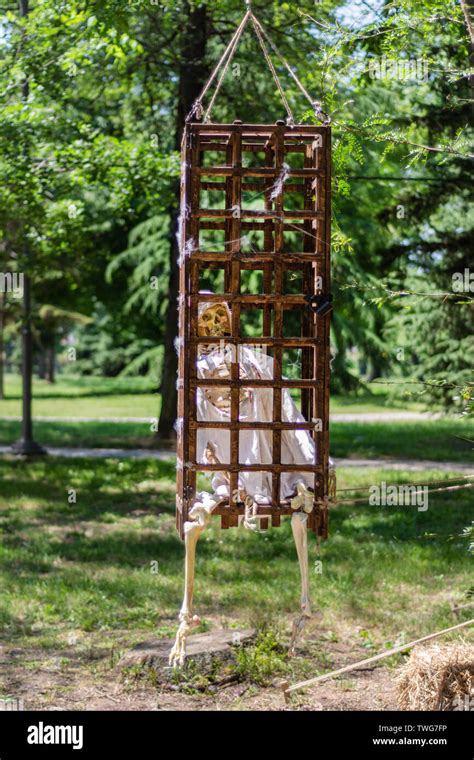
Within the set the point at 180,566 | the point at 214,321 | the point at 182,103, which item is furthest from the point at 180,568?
the point at 182,103

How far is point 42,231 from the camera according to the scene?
41.8 feet

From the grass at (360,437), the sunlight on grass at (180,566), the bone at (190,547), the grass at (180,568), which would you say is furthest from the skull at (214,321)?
the grass at (360,437)

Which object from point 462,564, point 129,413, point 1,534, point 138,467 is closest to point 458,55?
point 462,564

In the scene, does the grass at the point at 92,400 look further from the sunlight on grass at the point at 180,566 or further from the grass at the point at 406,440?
the sunlight on grass at the point at 180,566

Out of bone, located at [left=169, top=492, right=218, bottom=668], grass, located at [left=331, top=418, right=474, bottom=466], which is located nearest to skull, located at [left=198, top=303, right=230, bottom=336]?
bone, located at [left=169, top=492, right=218, bottom=668]

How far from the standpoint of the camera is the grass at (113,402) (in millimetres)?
25516

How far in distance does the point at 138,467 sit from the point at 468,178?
20.0ft

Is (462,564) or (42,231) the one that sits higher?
(42,231)

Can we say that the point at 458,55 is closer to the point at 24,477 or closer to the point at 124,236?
the point at 24,477

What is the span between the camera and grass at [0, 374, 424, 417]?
25.5 meters

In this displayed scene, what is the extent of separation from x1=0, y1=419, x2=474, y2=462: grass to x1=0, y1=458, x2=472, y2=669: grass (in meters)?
3.51

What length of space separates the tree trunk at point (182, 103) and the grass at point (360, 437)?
0.83 meters

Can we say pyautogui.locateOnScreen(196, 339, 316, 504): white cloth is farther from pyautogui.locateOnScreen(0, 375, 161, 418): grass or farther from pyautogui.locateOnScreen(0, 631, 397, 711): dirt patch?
pyautogui.locateOnScreen(0, 375, 161, 418): grass
